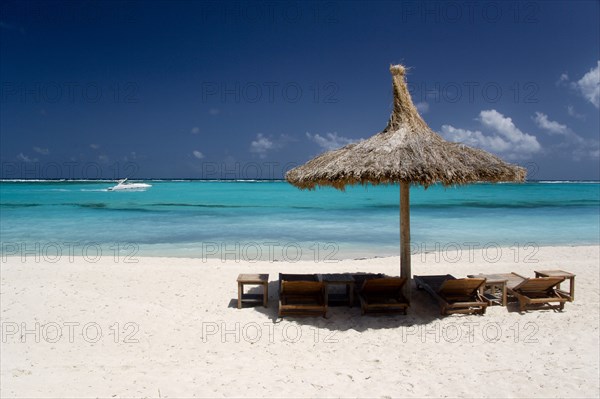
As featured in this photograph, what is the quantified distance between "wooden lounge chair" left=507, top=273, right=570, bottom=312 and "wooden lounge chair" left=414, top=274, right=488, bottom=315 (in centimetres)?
55

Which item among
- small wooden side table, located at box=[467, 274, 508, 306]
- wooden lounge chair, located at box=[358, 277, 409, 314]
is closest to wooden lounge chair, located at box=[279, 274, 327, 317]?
wooden lounge chair, located at box=[358, 277, 409, 314]

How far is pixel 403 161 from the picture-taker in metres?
5.19

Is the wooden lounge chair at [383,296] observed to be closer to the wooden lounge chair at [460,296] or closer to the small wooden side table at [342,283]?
the small wooden side table at [342,283]

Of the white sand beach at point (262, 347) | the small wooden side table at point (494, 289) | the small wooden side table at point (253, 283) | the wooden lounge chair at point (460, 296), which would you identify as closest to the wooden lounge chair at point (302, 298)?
the white sand beach at point (262, 347)

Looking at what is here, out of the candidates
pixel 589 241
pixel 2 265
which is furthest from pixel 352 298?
pixel 589 241

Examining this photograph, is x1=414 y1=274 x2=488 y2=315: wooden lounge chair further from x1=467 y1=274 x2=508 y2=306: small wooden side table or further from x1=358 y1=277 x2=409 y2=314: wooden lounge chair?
x1=358 y1=277 x2=409 y2=314: wooden lounge chair

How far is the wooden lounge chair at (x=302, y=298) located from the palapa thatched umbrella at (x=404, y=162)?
1.34 m

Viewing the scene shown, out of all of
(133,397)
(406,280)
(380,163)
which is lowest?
(133,397)

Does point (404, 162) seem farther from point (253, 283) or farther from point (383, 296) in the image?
point (253, 283)

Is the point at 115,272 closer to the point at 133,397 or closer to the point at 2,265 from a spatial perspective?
the point at 2,265

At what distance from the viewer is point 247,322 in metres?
5.67

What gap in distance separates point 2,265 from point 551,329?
34.4ft

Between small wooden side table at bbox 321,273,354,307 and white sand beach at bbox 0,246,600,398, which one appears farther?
small wooden side table at bbox 321,273,354,307

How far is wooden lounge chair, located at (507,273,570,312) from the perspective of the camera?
229 inches
